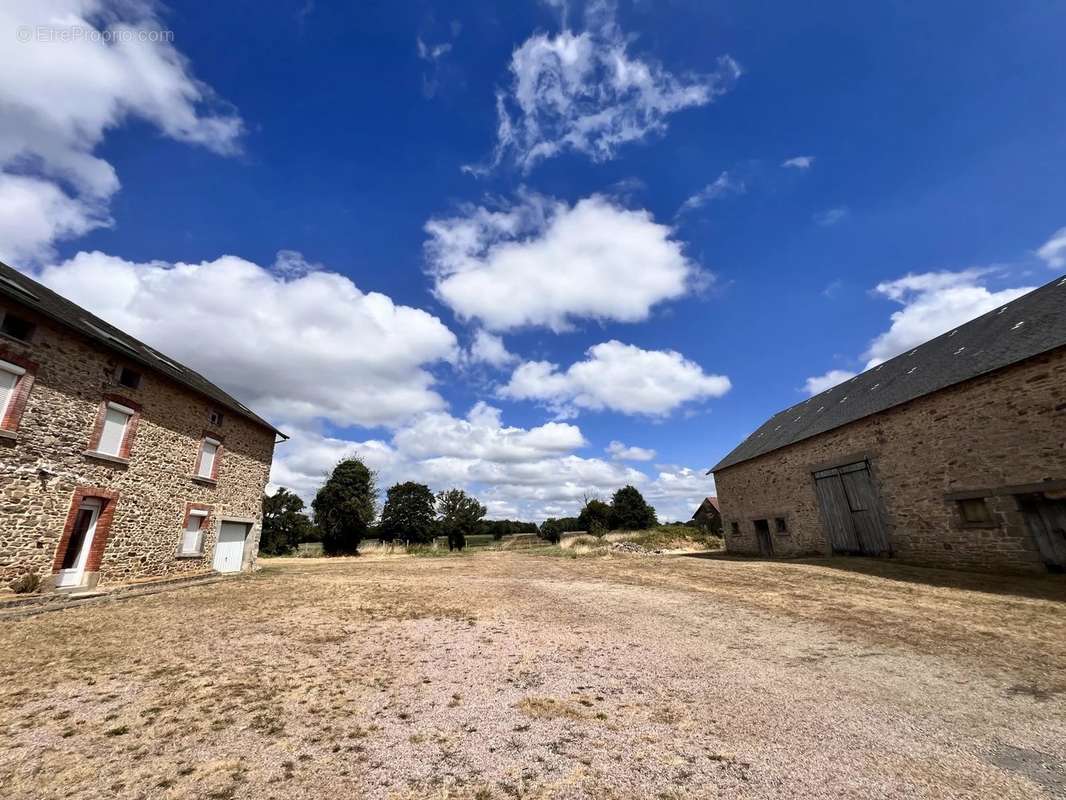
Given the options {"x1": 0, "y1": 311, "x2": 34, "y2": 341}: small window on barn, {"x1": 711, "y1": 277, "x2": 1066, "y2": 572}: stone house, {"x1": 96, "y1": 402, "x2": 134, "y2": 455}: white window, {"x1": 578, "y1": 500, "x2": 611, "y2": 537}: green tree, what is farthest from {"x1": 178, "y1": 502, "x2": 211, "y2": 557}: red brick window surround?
{"x1": 578, "y1": 500, "x2": 611, "y2": 537}: green tree

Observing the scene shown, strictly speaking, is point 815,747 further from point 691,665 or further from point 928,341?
point 928,341

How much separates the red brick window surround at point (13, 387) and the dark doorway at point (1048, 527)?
2281 cm

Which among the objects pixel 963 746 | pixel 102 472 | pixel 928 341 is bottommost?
pixel 963 746

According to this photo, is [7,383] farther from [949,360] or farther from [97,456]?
[949,360]

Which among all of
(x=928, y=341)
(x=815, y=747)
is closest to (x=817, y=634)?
(x=815, y=747)

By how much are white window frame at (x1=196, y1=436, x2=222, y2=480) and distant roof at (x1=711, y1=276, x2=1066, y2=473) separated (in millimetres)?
21983

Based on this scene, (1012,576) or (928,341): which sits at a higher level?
(928,341)

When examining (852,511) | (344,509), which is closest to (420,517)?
(344,509)

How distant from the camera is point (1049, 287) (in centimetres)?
A: 1324

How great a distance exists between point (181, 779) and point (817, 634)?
707 cm

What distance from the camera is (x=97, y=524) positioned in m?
10.5

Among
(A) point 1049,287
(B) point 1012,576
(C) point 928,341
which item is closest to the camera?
(B) point 1012,576

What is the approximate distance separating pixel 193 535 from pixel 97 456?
464cm

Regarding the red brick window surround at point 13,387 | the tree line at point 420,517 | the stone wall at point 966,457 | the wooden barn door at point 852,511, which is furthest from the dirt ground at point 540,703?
the tree line at point 420,517
